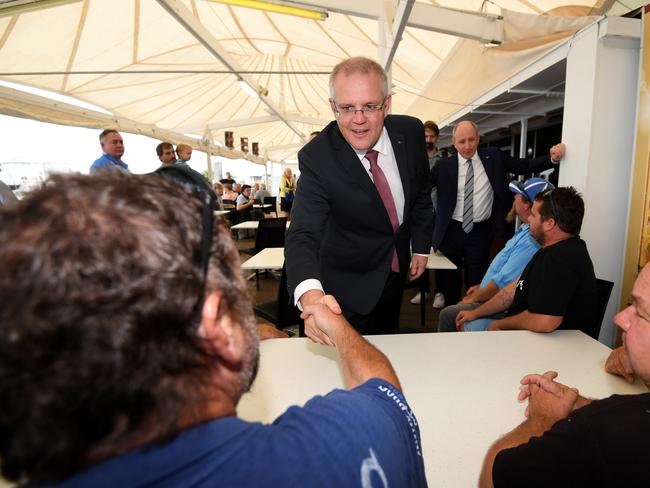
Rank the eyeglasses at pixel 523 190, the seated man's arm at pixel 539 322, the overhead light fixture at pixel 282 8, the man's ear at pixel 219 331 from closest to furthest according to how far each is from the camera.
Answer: the man's ear at pixel 219 331 → the seated man's arm at pixel 539 322 → the eyeglasses at pixel 523 190 → the overhead light fixture at pixel 282 8

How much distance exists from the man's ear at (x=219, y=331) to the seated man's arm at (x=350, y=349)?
0.38m

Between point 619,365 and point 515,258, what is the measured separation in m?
1.24

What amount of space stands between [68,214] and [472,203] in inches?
138

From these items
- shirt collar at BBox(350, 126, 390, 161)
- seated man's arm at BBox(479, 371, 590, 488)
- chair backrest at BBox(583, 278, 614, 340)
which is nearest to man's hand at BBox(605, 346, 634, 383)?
seated man's arm at BBox(479, 371, 590, 488)

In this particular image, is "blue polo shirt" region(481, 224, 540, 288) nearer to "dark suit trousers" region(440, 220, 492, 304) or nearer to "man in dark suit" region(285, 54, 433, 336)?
"man in dark suit" region(285, 54, 433, 336)

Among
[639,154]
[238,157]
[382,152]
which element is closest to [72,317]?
[382,152]

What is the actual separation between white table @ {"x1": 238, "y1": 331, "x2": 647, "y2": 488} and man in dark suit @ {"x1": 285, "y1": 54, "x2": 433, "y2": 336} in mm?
351

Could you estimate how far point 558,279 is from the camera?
157 centimetres

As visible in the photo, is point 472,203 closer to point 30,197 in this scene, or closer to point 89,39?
point 30,197

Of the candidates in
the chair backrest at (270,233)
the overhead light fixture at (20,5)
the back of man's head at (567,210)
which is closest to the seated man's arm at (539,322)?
the back of man's head at (567,210)

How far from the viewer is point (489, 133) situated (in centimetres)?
718

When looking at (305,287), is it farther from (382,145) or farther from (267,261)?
(267,261)

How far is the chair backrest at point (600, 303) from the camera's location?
172cm

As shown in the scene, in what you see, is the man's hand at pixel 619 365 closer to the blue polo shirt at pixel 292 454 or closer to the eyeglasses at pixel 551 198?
the eyeglasses at pixel 551 198
